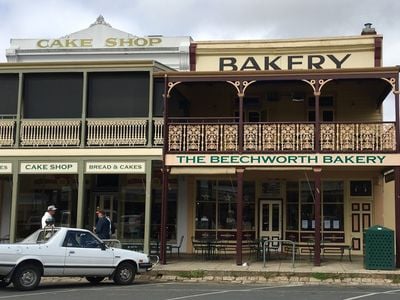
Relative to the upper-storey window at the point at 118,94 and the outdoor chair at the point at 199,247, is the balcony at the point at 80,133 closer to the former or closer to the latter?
the upper-storey window at the point at 118,94

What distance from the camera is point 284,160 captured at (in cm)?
1881

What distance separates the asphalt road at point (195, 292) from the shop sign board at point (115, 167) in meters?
4.76

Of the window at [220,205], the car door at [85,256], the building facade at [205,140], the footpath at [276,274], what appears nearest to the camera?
the car door at [85,256]

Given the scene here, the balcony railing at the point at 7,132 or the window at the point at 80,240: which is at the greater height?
the balcony railing at the point at 7,132

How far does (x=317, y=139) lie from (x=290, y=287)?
563 centimetres

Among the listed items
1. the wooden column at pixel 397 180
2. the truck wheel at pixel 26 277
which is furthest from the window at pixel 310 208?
the truck wheel at pixel 26 277

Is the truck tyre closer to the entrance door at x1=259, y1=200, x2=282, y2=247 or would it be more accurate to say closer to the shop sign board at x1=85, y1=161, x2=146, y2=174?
the shop sign board at x1=85, y1=161, x2=146, y2=174

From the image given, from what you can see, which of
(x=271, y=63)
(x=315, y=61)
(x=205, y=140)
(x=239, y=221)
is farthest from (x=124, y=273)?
(x=315, y=61)

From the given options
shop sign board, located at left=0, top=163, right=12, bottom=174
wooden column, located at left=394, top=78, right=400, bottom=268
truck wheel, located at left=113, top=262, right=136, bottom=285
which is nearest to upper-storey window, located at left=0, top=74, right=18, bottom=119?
shop sign board, located at left=0, top=163, right=12, bottom=174

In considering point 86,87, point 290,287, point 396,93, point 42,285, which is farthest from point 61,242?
point 396,93

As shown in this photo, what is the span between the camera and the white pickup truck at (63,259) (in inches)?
521

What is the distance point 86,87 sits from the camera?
1981cm

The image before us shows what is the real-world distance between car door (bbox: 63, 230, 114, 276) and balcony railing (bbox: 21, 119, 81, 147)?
6.09 metres

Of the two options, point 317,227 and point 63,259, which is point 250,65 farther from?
point 63,259
